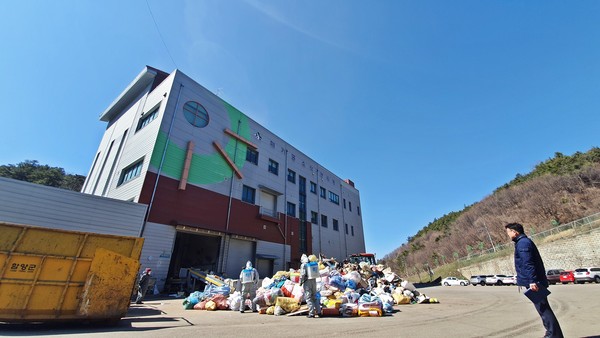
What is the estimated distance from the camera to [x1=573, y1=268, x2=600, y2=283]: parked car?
1984cm

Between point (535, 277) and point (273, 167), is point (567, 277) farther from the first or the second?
point (273, 167)

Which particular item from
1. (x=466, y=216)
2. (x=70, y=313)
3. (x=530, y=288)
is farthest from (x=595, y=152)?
(x=70, y=313)

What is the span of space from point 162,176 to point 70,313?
41.5ft

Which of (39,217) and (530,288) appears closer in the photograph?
(530,288)

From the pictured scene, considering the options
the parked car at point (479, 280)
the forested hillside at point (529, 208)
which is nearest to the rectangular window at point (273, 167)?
the parked car at point (479, 280)

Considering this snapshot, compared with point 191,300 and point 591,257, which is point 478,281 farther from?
point 191,300

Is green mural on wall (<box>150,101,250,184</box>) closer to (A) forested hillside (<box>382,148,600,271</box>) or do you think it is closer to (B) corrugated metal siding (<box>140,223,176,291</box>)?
(B) corrugated metal siding (<box>140,223,176,291</box>)

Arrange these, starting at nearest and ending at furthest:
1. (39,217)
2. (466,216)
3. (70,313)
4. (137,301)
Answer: (70,313) → (137,301) → (39,217) → (466,216)

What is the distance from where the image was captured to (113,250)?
19.0 feet

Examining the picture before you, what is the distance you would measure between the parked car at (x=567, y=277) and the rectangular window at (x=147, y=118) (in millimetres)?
34554

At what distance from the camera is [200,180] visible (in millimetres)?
18984

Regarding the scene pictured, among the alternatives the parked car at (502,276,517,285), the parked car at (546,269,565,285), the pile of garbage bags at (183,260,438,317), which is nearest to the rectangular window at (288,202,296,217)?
the pile of garbage bags at (183,260,438,317)

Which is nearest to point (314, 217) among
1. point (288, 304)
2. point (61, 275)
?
point (288, 304)

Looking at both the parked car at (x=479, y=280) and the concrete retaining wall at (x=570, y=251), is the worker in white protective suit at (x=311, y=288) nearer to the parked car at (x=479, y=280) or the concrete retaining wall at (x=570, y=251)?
the concrete retaining wall at (x=570, y=251)
